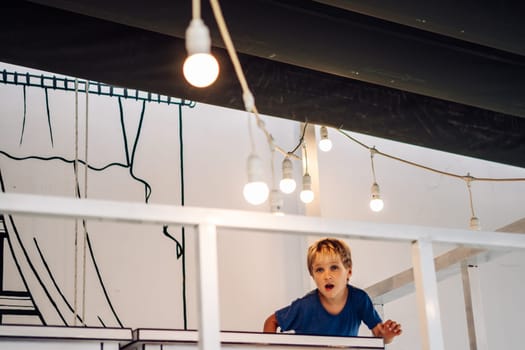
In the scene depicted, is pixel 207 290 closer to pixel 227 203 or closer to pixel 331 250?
pixel 331 250

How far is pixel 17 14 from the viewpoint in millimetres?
3180

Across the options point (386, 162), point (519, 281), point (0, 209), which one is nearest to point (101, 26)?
point (0, 209)

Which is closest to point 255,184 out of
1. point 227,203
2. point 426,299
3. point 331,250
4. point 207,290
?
point 207,290

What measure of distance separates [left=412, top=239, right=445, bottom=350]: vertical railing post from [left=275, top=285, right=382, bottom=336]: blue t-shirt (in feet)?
5.33

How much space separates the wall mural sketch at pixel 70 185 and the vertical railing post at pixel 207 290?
276cm

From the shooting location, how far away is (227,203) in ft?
16.5

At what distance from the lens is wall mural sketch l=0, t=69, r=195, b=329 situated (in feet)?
14.6

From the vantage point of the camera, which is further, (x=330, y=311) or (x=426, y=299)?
(x=330, y=311)

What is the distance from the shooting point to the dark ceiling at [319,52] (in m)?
3.03

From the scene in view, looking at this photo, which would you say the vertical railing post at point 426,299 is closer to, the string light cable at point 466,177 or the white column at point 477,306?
the white column at point 477,306

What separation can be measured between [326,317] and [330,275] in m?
0.21

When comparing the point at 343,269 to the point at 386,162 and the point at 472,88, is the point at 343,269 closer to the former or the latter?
the point at 472,88

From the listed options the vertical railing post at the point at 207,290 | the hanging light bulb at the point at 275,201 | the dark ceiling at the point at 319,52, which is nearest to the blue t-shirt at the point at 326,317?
the dark ceiling at the point at 319,52

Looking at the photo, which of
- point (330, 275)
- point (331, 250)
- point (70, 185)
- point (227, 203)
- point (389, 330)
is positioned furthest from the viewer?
point (227, 203)
